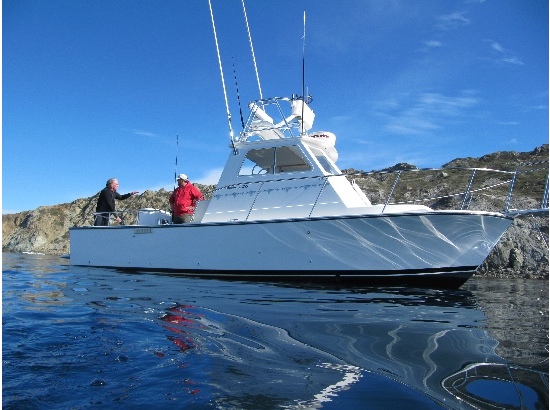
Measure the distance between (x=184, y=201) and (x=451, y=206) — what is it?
11944 mm

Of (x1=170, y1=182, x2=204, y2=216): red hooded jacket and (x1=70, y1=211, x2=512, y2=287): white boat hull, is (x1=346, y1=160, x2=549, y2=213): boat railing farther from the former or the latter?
(x1=170, y1=182, x2=204, y2=216): red hooded jacket

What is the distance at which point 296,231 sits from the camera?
29.2ft

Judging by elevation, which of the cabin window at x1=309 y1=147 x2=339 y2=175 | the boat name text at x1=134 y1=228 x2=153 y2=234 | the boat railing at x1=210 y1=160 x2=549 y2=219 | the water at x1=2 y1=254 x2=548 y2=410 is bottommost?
the water at x1=2 y1=254 x2=548 y2=410

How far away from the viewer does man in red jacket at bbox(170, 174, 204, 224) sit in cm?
1080

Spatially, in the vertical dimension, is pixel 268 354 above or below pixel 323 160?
below

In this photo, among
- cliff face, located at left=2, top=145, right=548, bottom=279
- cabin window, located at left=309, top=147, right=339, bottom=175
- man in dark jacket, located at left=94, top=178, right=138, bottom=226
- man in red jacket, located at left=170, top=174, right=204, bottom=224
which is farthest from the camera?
cliff face, located at left=2, top=145, right=548, bottom=279

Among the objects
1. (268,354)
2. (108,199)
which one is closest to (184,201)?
(108,199)

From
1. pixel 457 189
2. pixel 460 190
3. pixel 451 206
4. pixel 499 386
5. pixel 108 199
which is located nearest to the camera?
pixel 499 386

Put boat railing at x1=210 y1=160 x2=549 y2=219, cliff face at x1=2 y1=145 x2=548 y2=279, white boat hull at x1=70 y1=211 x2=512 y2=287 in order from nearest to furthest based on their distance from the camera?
white boat hull at x1=70 y1=211 x2=512 y2=287
cliff face at x1=2 y1=145 x2=548 y2=279
boat railing at x1=210 y1=160 x2=549 y2=219

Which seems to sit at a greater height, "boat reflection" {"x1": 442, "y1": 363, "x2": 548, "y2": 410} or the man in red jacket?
the man in red jacket

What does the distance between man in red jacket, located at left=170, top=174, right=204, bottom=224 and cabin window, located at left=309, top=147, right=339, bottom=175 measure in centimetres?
317

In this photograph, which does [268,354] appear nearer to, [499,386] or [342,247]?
[499,386]

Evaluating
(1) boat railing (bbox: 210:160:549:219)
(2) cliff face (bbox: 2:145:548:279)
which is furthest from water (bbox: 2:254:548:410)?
(1) boat railing (bbox: 210:160:549:219)

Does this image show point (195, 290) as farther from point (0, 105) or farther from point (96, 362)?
point (0, 105)
